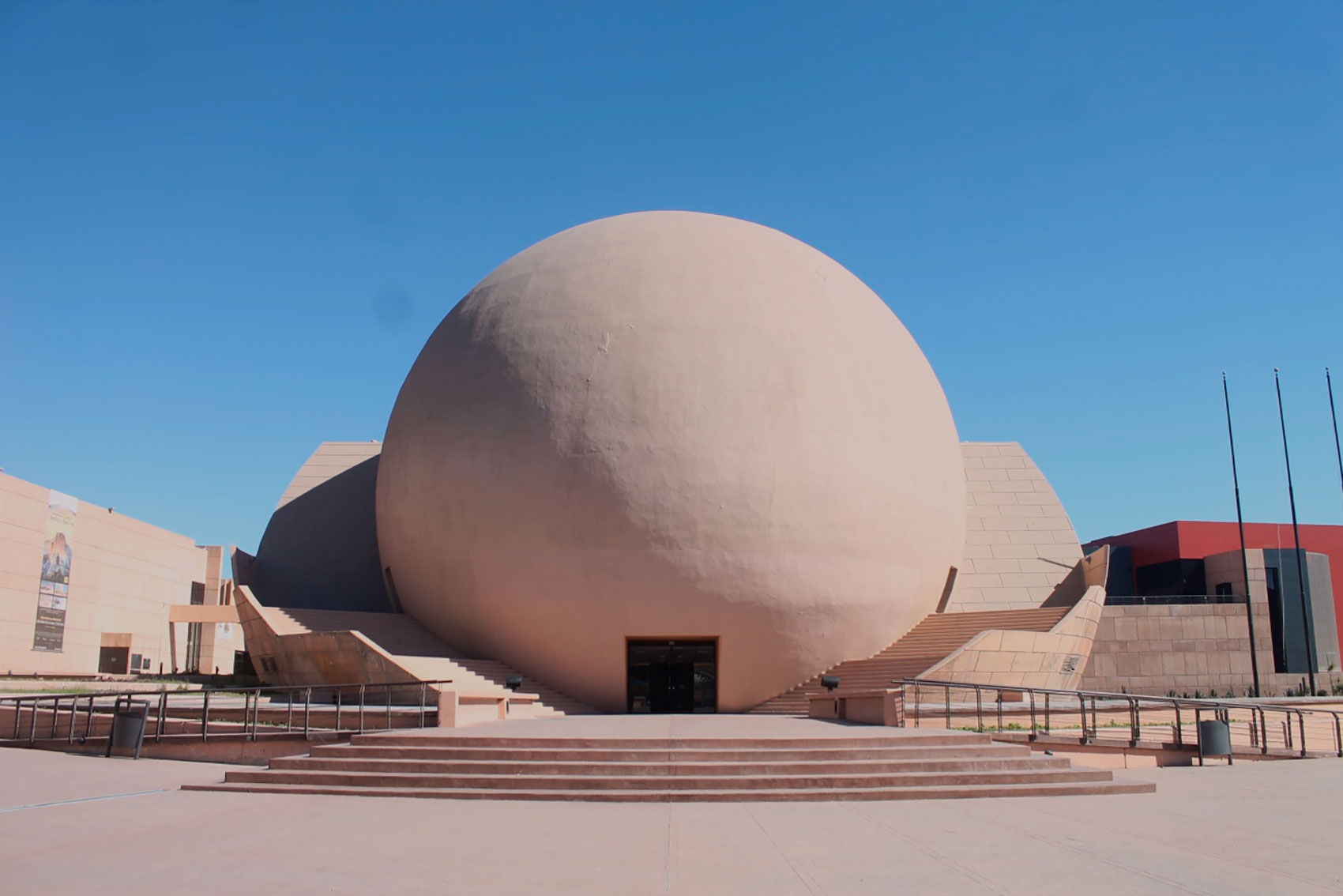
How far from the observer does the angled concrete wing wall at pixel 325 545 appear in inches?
1160

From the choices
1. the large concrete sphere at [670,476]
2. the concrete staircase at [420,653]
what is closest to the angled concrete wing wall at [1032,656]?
the large concrete sphere at [670,476]

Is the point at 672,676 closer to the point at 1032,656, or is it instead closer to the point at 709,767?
the point at 1032,656

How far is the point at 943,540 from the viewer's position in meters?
23.9

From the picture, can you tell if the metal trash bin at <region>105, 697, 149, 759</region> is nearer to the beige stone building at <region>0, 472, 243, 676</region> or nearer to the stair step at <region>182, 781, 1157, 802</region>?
the stair step at <region>182, 781, 1157, 802</region>

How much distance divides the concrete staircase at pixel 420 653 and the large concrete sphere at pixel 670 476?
0.39 metres

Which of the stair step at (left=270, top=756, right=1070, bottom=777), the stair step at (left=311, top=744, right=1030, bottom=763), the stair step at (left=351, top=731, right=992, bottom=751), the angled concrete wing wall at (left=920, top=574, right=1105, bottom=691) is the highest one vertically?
the angled concrete wing wall at (left=920, top=574, right=1105, bottom=691)

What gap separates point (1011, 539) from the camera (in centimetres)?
3027

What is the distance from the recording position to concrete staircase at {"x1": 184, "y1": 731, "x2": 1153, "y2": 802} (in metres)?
10.4

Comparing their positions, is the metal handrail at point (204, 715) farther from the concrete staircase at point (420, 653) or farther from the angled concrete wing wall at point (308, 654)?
the angled concrete wing wall at point (308, 654)

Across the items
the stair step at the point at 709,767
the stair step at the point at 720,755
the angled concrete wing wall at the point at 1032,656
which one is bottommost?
the stair step at the point at 709,767

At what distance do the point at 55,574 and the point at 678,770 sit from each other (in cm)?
2755

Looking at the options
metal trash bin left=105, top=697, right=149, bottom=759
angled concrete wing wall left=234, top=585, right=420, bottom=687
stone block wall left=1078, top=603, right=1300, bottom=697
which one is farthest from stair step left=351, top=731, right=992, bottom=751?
stone block wall left=1078, top=603, right=1300, bottom=697

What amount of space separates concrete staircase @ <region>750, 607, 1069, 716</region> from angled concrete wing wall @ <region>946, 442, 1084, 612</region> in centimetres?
435

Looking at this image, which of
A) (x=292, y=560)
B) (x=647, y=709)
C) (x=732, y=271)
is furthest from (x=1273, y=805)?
(x=292, y=560)
